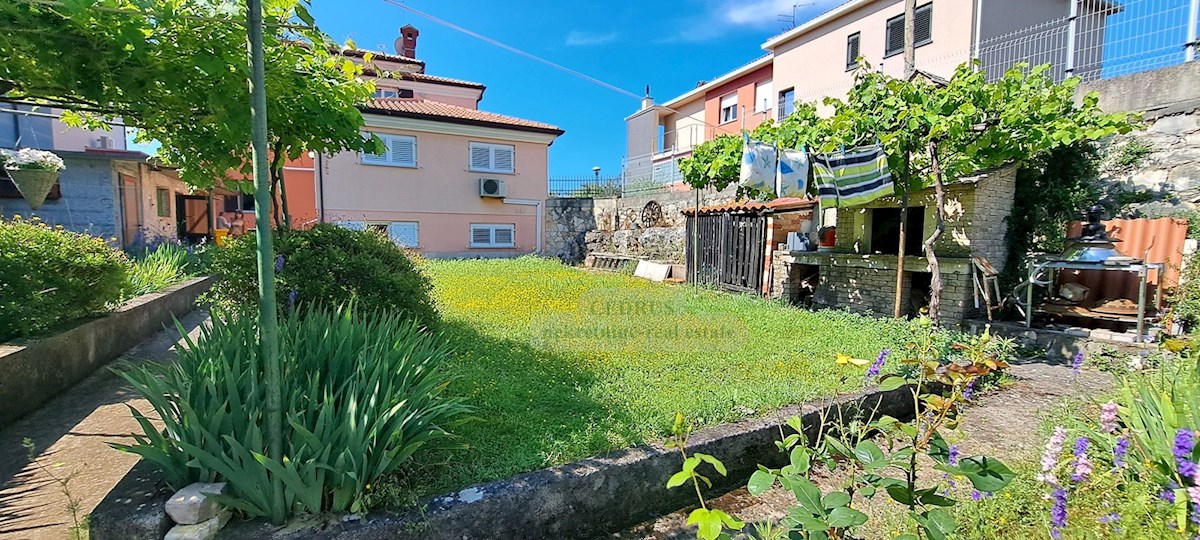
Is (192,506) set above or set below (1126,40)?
below

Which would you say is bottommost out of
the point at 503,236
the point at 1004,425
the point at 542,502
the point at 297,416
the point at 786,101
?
the point at 1004,425

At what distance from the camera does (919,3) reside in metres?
15.8

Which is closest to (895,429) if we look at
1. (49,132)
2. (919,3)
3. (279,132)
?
(279,132)

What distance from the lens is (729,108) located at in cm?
2481

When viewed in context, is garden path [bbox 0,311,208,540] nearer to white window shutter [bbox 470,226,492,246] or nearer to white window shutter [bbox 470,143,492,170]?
white window shutter [bbox 470,226,492,246]

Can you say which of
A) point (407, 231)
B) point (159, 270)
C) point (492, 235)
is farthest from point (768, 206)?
point (407, 231)

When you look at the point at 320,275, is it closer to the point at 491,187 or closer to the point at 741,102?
the point at 491,187

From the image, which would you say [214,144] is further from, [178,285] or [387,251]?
[178,285]

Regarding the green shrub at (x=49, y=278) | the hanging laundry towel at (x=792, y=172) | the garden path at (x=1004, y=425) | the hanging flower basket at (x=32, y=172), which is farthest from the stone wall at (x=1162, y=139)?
the hanging flower basket at (x=32, y=172)

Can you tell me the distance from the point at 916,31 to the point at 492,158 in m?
15.5

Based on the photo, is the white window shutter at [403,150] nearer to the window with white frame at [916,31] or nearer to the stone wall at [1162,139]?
the stone wall at [1162,139]

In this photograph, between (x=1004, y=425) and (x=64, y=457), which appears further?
(x=1004, y=425)

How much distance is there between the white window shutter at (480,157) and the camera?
16.6m

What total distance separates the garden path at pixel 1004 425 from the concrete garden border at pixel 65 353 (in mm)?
3642
